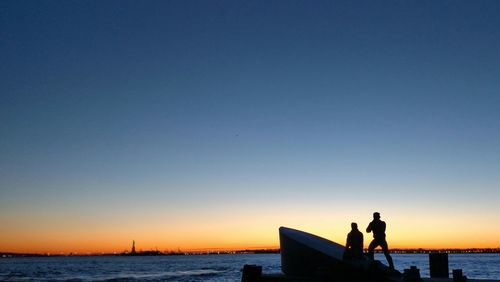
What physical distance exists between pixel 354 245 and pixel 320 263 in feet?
3.24

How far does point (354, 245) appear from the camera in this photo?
12367 mm

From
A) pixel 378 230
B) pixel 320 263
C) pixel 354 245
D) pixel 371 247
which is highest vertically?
pixel 378 230

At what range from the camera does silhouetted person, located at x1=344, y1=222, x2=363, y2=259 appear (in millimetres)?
12180

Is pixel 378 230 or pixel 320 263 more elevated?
pixel 378 230

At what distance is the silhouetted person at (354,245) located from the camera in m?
12.2

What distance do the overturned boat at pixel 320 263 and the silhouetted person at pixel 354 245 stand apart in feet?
0.46

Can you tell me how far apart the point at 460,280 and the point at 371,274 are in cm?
214

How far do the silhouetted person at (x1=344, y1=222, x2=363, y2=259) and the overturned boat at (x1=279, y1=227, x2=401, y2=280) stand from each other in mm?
140

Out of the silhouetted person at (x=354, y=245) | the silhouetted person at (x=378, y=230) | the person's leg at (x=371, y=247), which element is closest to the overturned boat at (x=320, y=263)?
the silhouetted person at (x=354, y=245)

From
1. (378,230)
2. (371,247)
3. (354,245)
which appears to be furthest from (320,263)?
(378,230)

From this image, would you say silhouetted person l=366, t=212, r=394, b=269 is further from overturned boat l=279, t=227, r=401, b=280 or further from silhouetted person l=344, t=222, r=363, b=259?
overturned boat l=279, t=227, r=401, b=280

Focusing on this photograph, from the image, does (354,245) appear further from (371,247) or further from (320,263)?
(320,263)

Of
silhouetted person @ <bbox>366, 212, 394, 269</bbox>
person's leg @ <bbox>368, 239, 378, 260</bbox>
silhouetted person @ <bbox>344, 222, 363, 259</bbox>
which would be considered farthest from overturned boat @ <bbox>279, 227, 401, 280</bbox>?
silhouetted person @ <bbox>366, 212, 394, 269</bbox>

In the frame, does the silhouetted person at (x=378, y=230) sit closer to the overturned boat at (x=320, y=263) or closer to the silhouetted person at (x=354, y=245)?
the silhouetted person at (x=354, y=245)
